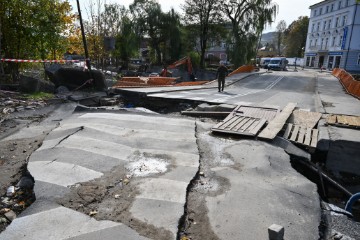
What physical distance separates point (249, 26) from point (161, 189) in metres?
32.5

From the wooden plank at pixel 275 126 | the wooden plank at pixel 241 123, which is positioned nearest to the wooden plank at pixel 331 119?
the wooden plank at pixel 275 126

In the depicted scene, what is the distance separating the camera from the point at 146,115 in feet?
27.8

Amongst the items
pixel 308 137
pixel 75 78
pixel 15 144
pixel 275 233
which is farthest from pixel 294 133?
pixel 75 78

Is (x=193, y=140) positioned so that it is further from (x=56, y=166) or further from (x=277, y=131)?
(x=56, y=166)

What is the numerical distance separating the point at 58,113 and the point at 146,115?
3.07 metres

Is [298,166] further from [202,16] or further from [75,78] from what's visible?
[202,16]

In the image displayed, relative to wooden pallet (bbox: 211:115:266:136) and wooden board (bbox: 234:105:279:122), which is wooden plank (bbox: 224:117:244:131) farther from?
wooden board (bbox: 234:105:279:122)

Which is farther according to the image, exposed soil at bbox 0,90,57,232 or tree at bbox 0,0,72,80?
tree at bbox 0,0,72,80

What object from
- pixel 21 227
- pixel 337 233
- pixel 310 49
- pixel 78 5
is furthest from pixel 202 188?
pixel 310 49

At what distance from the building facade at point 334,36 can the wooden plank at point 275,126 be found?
152 ft

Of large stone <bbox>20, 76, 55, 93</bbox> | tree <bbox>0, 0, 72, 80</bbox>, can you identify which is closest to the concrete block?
large stone <bbox>20, 76, 55, 93</bbox>

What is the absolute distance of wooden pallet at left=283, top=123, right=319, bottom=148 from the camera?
661 centimetres

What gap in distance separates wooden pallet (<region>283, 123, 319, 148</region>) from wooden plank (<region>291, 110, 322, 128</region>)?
0.50 metres

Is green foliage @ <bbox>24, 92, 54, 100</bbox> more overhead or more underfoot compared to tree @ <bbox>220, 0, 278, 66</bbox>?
more underfoot
